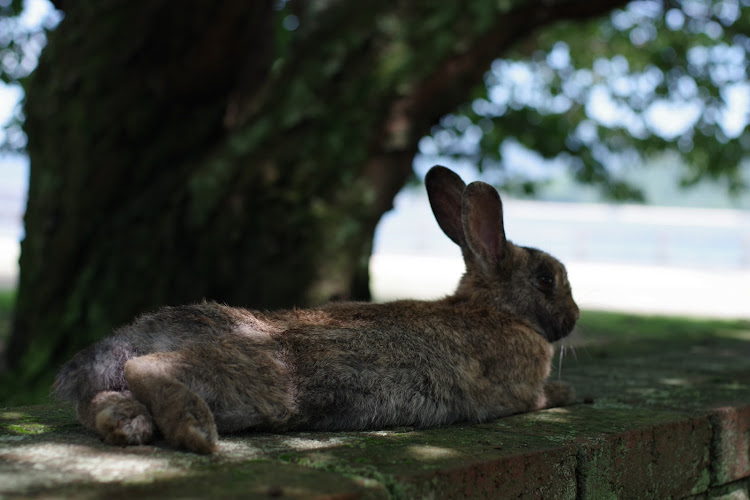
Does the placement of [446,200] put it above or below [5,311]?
above

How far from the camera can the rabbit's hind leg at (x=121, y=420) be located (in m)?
2.85

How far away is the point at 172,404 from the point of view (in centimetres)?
283

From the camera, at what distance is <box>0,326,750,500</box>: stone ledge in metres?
2.46

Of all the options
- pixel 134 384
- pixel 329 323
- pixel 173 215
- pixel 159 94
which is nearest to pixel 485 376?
pixel 329 323

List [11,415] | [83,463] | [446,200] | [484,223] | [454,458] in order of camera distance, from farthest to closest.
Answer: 1. [446,200]
2. [484,223]
3. [11,415]
4. [454,458]
5. [83,463]

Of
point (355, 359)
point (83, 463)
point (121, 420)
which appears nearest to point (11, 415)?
point (121, 420)

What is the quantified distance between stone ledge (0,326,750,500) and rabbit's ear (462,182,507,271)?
895 mm

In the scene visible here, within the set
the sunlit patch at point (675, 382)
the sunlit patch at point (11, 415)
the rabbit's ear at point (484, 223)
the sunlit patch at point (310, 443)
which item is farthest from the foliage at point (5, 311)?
the sunlit patch at point (675, 382)

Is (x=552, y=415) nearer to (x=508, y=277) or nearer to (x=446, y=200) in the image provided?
(x=508, y=277)

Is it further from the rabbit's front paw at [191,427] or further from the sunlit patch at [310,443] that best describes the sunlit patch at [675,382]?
the rabbit's front paw at [191,427]

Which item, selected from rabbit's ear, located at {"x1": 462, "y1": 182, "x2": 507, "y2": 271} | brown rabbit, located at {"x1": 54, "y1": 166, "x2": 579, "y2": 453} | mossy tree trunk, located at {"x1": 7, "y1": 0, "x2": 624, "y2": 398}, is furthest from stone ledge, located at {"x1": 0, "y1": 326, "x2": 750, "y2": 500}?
mossy tree trunk, located at {"x1": 7, "y1": 0, "x2": 624, "y2": 398}

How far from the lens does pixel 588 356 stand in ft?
21.4

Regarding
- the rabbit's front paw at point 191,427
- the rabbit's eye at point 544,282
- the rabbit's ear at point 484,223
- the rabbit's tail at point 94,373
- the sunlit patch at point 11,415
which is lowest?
the sunlit patch at point 11,415

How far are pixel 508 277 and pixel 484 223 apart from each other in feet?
1.12
